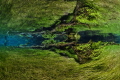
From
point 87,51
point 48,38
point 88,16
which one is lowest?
point 87,51

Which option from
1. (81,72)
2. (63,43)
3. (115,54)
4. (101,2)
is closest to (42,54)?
(63,43)

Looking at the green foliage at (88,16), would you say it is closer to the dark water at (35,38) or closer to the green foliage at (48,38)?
the dark water at (35,38)

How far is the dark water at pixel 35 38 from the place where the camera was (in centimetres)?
321

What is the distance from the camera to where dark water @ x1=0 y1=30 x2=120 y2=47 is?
126 inches

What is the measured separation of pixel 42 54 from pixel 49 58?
0.39 feet

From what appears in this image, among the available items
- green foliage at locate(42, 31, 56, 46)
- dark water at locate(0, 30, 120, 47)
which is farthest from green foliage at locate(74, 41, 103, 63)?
green foliage at locate(42, 31, 56, 46)

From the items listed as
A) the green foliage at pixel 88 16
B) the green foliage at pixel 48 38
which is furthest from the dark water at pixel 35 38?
the green foliage at pixel 88 16

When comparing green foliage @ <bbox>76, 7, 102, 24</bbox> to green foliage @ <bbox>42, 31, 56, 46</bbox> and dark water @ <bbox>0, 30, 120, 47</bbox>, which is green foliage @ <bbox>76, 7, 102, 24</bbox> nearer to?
dark water @ <bbox>0, 30, 120, 47</bbox>

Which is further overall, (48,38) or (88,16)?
(88,16)

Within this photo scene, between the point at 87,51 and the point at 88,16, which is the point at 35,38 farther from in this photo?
the point at 88,16

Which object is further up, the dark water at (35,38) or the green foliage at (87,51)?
the dark water at (35,38)

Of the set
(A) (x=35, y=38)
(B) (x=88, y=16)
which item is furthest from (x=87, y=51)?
(A) (x=35, y=38)

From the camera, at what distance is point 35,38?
3.32m

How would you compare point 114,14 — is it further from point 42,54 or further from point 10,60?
point 10,60
